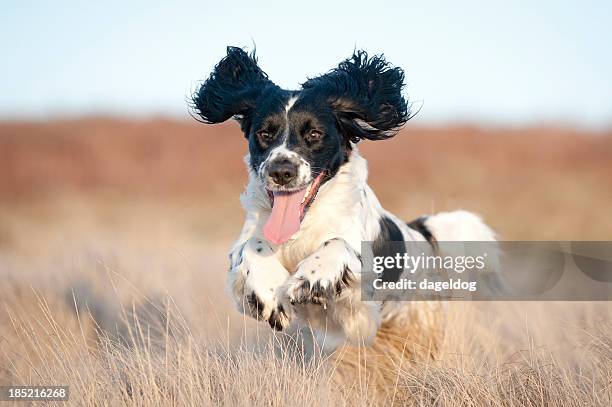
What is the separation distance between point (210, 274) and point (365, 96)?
154 inches

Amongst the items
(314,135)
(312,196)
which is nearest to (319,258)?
(312,196)

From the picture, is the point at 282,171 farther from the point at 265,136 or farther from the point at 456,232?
the point at 456,232

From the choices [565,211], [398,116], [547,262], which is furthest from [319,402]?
[565,211]

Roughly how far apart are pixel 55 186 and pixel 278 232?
54.4ft

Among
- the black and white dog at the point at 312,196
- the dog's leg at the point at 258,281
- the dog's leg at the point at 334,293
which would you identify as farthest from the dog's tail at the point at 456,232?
the dog's leg at the point at 258,281

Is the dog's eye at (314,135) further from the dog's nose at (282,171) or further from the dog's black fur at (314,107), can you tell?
the dog's nose at (282,171)

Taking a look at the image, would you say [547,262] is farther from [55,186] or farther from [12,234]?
[55,186]

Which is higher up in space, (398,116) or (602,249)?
(398,116)

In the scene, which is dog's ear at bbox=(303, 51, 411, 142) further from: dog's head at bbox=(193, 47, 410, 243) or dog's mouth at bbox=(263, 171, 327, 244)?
dog's mouth at bbox=(263, 171, 327, 244)

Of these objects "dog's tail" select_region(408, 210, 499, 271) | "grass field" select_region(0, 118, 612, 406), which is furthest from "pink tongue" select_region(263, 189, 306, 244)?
"dog's tail" select_region(408, 210, 499, 271)

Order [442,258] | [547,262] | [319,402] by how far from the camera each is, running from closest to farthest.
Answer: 1. [319,402]
2. [442,258]
3. [547,262]

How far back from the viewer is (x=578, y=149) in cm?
2150

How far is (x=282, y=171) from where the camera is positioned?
466 centimetres

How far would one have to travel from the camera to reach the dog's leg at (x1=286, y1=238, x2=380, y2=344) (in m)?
4.46
